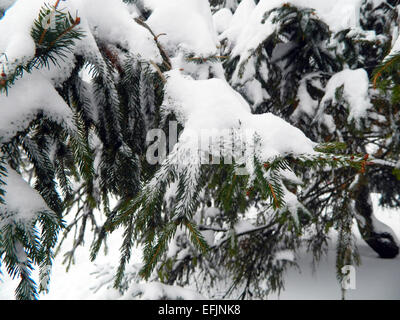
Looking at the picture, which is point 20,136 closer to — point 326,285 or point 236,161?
point 236,161

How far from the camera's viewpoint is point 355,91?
1.95m

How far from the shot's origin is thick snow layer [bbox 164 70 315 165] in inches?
31.0

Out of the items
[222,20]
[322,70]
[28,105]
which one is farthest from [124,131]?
[222,20]

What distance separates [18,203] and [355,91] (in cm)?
225

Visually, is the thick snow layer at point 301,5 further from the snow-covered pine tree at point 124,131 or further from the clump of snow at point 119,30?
the clump of snow at point 119,30

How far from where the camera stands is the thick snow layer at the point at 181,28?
1309 millimetres

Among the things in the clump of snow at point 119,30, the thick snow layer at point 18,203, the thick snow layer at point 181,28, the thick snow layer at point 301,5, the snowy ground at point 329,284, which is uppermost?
the thick snow layer at point 301,5

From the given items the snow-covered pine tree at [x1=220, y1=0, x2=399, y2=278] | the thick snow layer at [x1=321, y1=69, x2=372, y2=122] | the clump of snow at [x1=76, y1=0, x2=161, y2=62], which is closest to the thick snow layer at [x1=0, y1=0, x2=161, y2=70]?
the clump of snow at [x1=76, y1=0, x2=161, y2=62]

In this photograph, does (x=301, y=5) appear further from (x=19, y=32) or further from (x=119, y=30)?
(x=19, y=32)

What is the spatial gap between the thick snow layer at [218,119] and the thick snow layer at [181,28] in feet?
1.09

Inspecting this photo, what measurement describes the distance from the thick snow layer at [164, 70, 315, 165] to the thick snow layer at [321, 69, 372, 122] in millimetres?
1397

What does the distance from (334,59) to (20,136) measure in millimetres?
2511

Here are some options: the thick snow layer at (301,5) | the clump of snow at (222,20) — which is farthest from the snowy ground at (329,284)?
the clump of snow at (222,20)

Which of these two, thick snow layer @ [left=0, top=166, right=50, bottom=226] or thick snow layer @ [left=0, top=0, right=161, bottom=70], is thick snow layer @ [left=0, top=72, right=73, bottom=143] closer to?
thick snow layer @ [left=0, top=166, right=50, bottom=226]
